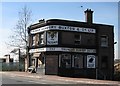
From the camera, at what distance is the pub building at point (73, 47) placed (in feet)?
133

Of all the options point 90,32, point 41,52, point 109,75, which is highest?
point 90,32

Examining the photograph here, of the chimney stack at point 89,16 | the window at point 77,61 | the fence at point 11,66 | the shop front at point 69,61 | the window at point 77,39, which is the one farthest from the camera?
the fence at point 11,66

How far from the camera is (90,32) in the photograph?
144 feet

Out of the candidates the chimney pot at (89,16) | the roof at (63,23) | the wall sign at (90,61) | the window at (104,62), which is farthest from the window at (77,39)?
the window at (104,62)

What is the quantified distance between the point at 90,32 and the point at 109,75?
7.14m

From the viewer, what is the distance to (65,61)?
41.0m

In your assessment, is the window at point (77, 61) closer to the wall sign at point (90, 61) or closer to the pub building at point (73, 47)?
the pub building at point (73, 47)

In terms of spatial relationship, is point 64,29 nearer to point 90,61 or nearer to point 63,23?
point 63,23

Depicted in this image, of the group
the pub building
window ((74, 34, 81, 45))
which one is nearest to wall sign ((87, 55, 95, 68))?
the pub building

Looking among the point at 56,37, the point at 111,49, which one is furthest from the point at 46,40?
the point at 111,49

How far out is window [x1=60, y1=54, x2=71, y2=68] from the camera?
133ft

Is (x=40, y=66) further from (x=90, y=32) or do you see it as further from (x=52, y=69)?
(x=90, y=32)

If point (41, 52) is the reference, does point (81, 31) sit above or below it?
above

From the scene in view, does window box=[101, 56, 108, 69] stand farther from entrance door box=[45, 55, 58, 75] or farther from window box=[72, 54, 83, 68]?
entrance door box=[45, 55, 58, 75]
